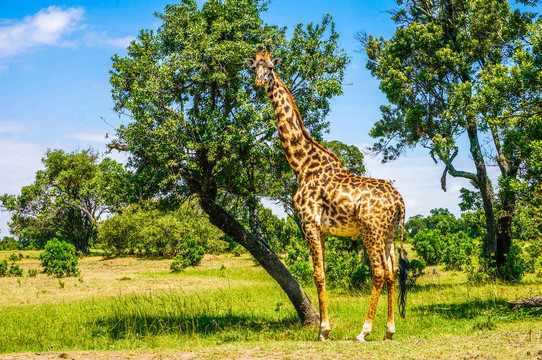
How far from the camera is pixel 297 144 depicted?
355 inches

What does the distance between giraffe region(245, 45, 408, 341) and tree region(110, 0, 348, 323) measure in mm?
1577

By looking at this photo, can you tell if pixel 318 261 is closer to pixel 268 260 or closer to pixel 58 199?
pixel 268 260

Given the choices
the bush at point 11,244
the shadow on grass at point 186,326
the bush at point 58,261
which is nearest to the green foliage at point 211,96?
the shadow on grass at point 186,326

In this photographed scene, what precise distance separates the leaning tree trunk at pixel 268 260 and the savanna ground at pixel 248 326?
443 millimetres

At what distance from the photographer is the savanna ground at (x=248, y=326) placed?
255 inches

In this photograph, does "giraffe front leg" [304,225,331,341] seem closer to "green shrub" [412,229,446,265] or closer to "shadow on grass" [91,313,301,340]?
"shadow on grass" [91,313,301,340]

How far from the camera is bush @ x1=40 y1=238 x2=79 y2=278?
70.1 ft

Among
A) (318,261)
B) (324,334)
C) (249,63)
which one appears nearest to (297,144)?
(249,63)

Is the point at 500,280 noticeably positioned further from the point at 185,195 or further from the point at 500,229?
the point at 185,195

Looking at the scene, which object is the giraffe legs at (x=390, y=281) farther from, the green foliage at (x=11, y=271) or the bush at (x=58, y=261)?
the green foliage at (x=11, y=271)

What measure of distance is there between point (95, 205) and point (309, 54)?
3709cm

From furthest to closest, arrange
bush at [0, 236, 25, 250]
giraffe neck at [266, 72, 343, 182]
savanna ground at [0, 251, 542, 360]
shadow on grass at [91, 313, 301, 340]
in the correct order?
1. bush at [0, 236, 25, 250]
2. shadow on grass at [91, 313, 301, 340]
3. giraffe neck at [266, 72, 343, 182]
4. savanna ground at [0, 251, 542, 360]

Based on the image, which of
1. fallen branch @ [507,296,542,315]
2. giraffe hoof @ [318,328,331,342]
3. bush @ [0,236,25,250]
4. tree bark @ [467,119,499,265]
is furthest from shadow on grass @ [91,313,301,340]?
bush @ [0,236,25,250]

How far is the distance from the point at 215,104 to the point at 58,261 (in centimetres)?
1462
